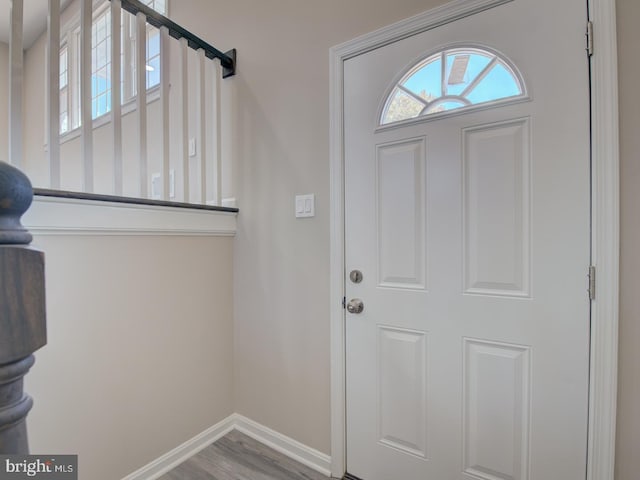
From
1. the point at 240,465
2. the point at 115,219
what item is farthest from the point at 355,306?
the point at 115,219

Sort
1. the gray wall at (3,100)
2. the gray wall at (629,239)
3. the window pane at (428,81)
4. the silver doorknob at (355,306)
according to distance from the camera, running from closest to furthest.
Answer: the gray wall at (629,239)
the window pane at (428,81)
the silver doorknob at (355,306)
the gray wall at (3,100)

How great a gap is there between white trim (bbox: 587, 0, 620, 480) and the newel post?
1.35m

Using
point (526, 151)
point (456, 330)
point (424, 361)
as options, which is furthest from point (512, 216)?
point (424, 361)

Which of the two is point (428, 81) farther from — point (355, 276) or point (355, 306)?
point (355, 306)

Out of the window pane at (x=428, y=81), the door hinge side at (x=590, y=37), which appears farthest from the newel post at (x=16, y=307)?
the door hinge side at (x=590, y=37)

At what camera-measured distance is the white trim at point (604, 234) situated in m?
0.98

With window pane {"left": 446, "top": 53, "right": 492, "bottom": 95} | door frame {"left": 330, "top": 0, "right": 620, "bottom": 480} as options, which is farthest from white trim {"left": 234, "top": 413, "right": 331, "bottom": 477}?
window pane {"left": 446, "top": 53, "right": 492, "bottom": 95}

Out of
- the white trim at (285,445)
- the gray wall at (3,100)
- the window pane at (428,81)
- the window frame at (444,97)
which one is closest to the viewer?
the window frame at (444,97)

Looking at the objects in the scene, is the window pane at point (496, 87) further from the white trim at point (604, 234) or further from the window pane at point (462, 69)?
the white trim at point (604, 234)

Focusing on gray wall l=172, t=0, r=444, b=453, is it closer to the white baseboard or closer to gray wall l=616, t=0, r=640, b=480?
the white baseboard

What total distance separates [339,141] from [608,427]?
1414 mm

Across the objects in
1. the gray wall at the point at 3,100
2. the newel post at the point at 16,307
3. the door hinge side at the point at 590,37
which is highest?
the gray wall at the point at 3,100

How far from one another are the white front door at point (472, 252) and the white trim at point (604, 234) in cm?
3

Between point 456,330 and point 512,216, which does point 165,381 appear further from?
point 512,216
